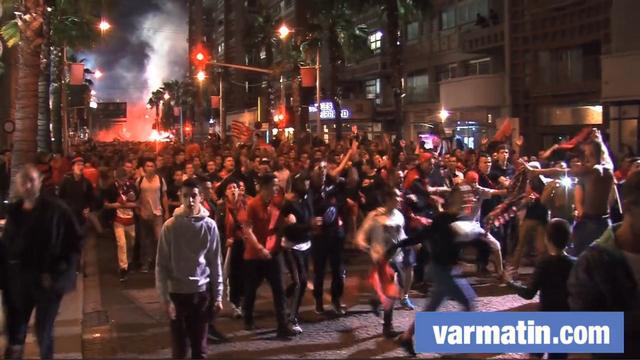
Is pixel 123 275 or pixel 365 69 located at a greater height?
pixel 365 69

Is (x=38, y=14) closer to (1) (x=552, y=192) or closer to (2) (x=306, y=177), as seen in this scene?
(2) (x=306, y=177)

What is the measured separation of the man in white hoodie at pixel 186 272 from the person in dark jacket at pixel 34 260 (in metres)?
0.96

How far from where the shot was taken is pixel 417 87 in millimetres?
44969

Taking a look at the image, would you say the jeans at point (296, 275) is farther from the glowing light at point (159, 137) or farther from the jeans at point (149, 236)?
the glowing light at point (159, 137)

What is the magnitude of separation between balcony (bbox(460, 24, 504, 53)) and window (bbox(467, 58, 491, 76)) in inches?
59.2

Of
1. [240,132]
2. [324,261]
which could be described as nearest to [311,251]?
[324,261]

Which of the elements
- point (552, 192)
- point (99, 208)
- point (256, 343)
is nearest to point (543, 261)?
point (256, 343)

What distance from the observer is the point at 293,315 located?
799 centimetres

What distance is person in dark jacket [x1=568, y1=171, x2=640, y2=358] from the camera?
378 cm

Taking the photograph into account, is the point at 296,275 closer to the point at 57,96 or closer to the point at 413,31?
the point at 57,96

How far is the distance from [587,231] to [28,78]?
8992 mm

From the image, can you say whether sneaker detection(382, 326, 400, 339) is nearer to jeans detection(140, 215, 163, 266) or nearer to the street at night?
the street at night

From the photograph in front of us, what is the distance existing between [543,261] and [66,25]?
2111 centimetres

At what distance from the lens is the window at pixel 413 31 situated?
44.6 metres
